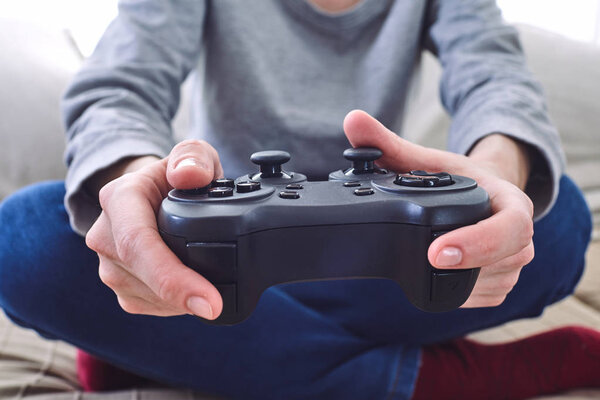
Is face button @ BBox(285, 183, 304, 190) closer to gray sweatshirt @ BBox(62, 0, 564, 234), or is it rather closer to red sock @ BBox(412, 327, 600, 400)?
gray sweatshirt @ BBox(62, 0, 564, 234)

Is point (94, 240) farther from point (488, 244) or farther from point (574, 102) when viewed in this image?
point (574, 102)

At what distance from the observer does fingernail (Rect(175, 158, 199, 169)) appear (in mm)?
233

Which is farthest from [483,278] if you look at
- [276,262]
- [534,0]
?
[534,0]

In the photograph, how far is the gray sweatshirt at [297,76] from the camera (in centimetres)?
38

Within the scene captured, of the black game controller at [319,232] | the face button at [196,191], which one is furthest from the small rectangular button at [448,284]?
the face button at [196,191]

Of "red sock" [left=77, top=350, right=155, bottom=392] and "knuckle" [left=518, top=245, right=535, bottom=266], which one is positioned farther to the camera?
"red sock" [left=77, top=350, right=155, bottom=392]

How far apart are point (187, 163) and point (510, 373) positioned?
1.04 ft

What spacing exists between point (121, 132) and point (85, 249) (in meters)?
0.09

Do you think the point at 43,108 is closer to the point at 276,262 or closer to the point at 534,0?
the point at 276,262

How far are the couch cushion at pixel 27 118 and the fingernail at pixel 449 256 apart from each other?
621 mm

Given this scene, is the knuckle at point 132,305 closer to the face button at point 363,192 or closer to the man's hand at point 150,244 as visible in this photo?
the man's hand at point 150,244

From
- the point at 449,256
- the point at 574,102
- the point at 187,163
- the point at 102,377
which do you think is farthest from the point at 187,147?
the point at 574,102

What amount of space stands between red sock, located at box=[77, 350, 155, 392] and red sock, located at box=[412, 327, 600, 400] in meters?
0.23

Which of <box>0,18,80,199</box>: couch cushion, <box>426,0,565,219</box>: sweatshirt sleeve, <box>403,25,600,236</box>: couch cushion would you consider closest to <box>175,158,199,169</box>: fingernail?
<box>426,0,565,219</box>: sweatshirt sleeve
